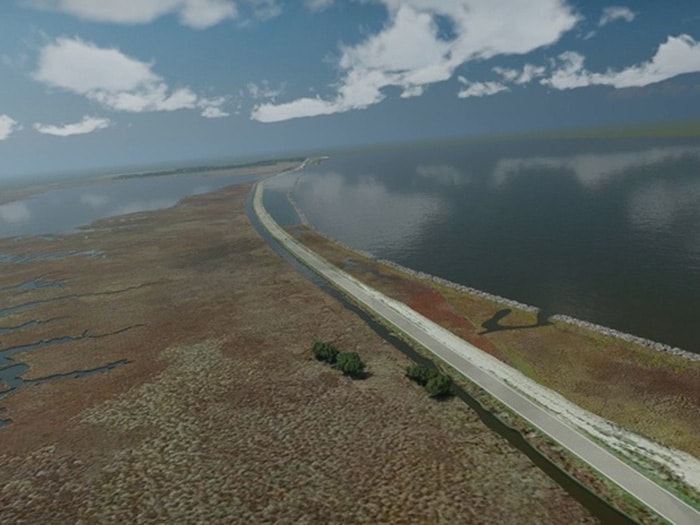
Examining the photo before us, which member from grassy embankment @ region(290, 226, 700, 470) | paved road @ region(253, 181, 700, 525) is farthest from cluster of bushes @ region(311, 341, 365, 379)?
grassy embankment @ region(290, 226, 700, 470)

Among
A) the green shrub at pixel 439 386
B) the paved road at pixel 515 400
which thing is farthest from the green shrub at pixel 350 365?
the paved road at pixel 515 400

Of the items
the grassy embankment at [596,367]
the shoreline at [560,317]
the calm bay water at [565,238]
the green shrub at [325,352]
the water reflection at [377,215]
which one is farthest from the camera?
the water reflection at [377,215]

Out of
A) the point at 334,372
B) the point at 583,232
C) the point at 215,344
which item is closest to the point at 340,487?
the point at 334,372

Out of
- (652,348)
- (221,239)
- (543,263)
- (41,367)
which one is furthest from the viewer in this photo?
(221,239)

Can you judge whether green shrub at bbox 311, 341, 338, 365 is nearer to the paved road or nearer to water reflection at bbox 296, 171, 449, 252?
the paved road

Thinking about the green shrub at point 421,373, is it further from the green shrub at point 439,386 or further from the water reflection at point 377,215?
the water reflection at point 377,215

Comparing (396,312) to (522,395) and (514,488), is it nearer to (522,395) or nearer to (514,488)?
(522,395)
